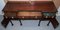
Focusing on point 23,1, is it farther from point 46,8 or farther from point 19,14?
point 46,8

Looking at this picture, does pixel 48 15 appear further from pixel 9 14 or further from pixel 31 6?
pixel 9 14

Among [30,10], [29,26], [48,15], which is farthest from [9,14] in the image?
[48,15]

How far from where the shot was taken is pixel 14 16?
72.2 inches

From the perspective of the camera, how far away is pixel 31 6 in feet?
6.13

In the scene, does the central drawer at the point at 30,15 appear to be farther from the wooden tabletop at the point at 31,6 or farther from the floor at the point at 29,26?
the floor at the point at 29,26

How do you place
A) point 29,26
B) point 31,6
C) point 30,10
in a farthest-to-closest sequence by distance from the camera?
point 29,26 → point 31,6 → point 30,10

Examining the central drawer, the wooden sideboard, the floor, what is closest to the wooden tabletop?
the wooden sideboard

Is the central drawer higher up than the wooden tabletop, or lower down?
lower down

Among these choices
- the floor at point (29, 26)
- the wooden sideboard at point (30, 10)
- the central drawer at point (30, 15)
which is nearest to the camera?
the wooden sideboard at point (30, 10)

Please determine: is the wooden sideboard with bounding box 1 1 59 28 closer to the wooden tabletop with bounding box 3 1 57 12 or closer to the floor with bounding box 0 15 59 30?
the wooden tabletop with bounding box 3 1 57 12

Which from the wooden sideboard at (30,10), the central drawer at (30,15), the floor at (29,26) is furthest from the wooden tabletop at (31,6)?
the floor at (29,26)

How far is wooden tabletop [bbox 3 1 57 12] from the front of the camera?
1763 millimetres

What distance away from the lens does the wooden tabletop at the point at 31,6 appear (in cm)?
176

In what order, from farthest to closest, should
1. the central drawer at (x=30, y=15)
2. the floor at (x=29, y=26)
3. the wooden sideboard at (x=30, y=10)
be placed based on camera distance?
the floor at (x=29, y=26)
the central drawer at (x=30, y=15)
the wooden sideboard at (x=30, y=10)
